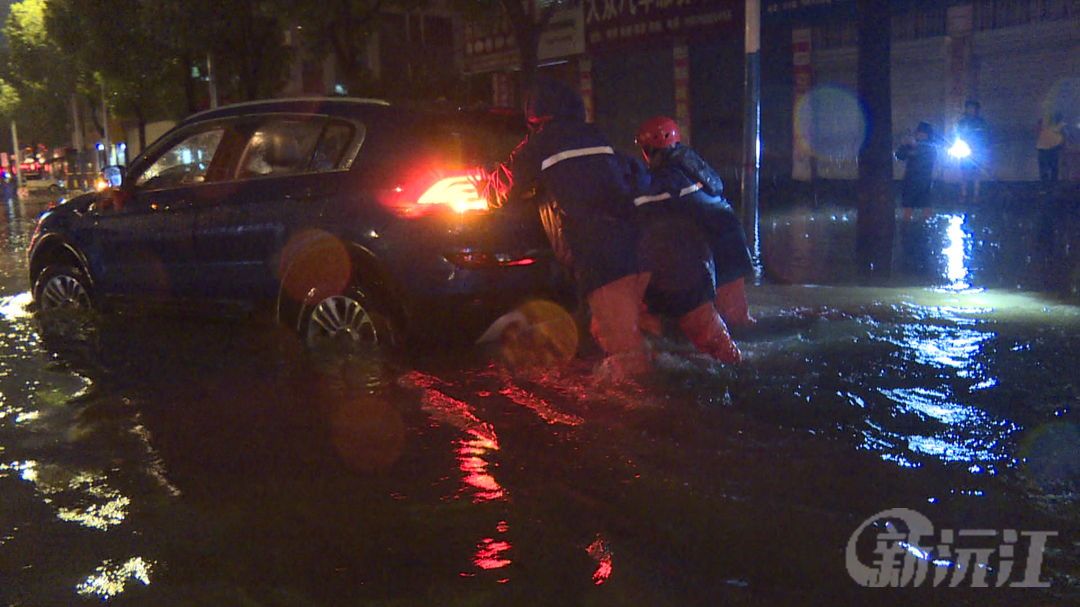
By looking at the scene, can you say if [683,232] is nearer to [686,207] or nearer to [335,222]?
[686,207]

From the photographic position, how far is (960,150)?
60.2 feet

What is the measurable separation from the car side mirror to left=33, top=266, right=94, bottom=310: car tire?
86 cm

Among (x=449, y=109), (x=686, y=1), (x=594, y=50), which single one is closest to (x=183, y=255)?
(x=449, y=109)

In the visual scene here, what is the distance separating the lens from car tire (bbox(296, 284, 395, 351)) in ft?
19.3

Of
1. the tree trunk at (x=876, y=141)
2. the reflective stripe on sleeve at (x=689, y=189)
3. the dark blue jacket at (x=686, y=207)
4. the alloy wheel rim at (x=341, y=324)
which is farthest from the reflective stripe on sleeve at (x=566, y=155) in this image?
the tree trunk at (x=876, y=141)

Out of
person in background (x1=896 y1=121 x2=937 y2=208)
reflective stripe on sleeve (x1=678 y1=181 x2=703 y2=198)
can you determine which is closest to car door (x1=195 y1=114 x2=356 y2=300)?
reflective stripe on sleeve (x1=678 y1=181 x2=703 y2=198)

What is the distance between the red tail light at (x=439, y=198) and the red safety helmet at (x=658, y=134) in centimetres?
100

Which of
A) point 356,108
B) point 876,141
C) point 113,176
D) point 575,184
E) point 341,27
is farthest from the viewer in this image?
point 341,27

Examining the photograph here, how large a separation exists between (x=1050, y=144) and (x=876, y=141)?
24.7 feet

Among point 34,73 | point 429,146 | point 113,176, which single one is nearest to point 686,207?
point 429,146

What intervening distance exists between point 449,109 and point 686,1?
18.2m

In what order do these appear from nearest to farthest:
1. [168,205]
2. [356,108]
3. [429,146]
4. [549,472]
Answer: [549,472] < [429,146] < [356,108] < [168,205]

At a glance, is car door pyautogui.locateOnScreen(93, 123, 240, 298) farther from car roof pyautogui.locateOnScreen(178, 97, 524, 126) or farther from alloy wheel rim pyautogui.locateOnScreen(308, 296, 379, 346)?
alloy wheel rim pyautogui.locateOnScreen(308, 296, 379, 346)

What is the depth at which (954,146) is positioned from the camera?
61.2ft
